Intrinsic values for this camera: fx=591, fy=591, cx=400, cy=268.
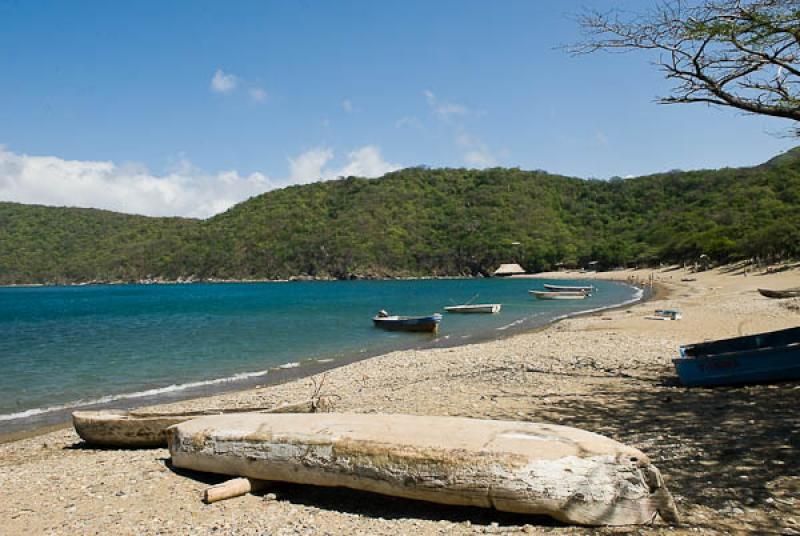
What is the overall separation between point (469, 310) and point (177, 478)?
34598 millimetres

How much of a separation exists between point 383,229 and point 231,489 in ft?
440

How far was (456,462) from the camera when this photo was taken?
479 centimetres

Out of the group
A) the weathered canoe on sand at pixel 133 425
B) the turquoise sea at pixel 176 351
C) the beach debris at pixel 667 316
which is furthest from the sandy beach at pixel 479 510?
the beach debris at pixel 667 316

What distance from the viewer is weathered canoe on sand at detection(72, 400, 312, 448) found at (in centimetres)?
809

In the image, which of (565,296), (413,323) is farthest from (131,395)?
(565,296)

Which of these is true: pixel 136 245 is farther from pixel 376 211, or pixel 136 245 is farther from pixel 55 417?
pixel 55 417

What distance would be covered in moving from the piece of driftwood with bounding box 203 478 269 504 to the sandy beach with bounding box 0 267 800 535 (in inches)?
2.8

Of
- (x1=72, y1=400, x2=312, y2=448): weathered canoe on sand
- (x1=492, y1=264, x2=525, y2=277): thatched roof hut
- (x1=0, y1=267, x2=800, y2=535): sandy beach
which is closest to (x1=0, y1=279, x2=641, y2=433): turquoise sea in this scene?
(x1=0, y1=267, x2=800, y2=535): sandy beach

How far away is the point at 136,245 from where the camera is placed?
511ft

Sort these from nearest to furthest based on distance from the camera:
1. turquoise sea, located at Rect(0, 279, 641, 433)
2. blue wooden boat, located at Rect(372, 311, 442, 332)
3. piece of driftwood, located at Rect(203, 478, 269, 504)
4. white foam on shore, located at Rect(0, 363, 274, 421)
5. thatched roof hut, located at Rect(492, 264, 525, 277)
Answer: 1. piece of driftwood, located at Rect(203, 478, 269, 504)
2. white foam on shore, located at Rect(0, 363, 274, 421)
3. turquoise sea, located at Rect(0, 279, 641, 433)
4. blue wooden boat, located at Rect(372, 311, 442, 332)
5. thatched roof hut, located at Rect(492, 264, 525, 277)

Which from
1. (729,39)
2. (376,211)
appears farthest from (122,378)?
(376,211)

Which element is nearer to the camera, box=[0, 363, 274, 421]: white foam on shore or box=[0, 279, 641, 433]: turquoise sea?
box=[0, 363, 274, 421]: white foam on shore

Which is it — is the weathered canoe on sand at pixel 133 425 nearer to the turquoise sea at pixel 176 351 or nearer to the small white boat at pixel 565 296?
the turquoise sea at pixel 176 351

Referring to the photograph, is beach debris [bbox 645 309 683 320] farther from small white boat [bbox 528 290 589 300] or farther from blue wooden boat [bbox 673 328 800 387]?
small white boat [bbox 528 290 589 300]
